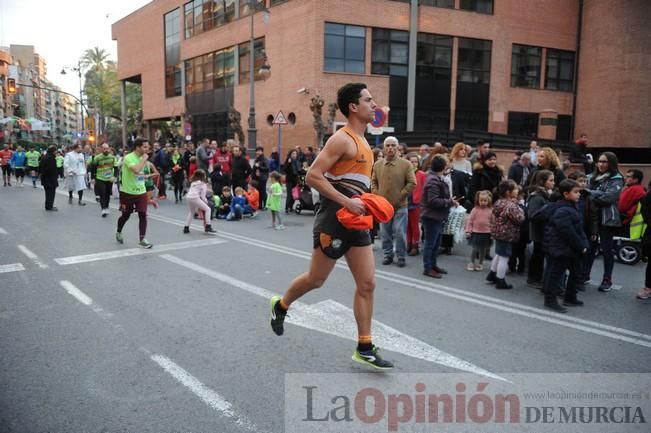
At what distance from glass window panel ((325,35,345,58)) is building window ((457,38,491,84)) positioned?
23.3 ft

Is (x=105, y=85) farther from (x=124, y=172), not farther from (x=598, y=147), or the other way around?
(x=124, y=172)

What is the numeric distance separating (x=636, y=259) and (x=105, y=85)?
260ft

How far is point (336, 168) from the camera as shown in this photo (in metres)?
3.84

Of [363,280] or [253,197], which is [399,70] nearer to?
[253,197]

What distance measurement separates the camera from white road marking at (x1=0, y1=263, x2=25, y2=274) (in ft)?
22.9

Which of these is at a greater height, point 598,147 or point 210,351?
point 598,147

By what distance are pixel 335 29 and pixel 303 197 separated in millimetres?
14964

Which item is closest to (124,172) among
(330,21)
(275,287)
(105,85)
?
(275,287)

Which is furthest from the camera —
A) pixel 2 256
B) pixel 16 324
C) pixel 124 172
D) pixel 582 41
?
pixel 582 41

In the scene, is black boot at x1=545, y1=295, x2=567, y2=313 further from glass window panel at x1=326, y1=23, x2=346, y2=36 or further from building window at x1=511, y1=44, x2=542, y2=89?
building window at x1=511, y1=44, x2=542, y2=89

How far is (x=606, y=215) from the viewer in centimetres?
675

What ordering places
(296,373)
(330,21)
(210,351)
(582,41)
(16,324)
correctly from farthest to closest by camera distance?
(582,41) → (330,21) → (16,324) → (210,351) → (296,373)

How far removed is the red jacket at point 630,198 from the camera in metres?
7.12

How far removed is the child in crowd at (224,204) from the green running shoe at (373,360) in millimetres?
9857
